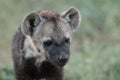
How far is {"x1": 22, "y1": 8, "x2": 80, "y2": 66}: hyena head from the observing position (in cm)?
866

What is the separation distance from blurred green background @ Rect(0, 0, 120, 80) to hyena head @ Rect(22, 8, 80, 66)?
191 centimetres

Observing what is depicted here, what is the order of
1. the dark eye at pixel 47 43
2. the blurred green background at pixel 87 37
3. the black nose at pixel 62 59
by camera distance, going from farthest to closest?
1. the blurred green background at pixel 87 37
2. the dark eye at pixel 47 43
3. the black nose at pixel 62 59

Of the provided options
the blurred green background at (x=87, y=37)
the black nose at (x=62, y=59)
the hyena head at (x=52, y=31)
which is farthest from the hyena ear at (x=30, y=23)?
the blurred green background at (x=87, y=37)

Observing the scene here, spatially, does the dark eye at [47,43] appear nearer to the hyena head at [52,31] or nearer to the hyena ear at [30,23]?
the hyena head at [52,31]

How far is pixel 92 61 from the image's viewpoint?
11.4m

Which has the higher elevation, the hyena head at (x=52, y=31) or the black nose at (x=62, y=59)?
the hyena head at (x=52, y=31)

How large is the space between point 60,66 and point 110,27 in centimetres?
504

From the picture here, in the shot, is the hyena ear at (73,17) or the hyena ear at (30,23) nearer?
the hyena ear at (30,23)

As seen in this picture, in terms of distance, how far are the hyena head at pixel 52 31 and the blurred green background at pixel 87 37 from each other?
6.26ft

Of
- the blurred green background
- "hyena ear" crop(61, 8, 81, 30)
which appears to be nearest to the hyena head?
"hyena ear" crop(61, 8, 81, 30)

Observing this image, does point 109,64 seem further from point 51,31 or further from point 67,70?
point 51,31

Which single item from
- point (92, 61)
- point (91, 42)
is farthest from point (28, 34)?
point (91, 42)

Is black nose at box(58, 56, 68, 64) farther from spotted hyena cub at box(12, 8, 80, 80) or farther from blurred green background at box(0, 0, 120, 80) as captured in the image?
blurred green background at box(0, 0, 120, 80)

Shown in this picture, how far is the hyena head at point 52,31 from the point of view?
866 centimetres
